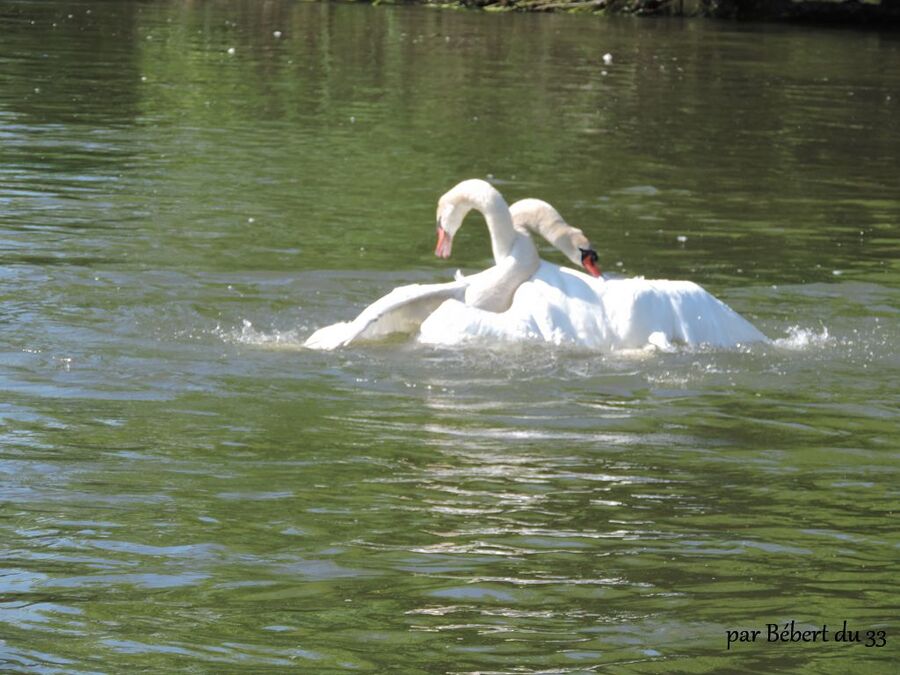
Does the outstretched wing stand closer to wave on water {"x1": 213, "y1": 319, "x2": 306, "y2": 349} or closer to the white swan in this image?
the white swan

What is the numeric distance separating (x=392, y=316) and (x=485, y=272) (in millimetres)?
652

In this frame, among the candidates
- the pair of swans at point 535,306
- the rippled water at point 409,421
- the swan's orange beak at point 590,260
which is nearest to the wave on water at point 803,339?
the rippled water at point 409,421

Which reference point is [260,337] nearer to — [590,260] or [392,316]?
[392,316]

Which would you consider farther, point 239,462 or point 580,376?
point 580,376

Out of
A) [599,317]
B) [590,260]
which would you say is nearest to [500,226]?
[590,260]

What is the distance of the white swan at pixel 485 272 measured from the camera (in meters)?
10.5

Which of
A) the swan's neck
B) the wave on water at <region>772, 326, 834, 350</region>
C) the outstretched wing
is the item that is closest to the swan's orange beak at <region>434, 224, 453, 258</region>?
the outstretched wing

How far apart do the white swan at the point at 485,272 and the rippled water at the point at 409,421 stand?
33 cm

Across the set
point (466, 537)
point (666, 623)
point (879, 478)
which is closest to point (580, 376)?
point (879, 478)

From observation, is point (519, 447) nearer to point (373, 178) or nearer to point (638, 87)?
point (373, 178)

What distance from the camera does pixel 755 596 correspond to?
242 inches

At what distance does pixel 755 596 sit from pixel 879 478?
203cm

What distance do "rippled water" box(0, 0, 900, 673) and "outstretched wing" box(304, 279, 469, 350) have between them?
228 millimetres

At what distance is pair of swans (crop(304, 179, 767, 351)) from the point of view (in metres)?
10.3
